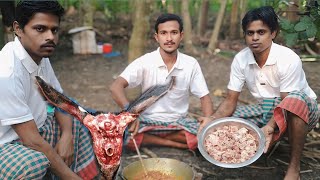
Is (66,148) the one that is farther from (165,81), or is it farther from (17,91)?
(165,81)

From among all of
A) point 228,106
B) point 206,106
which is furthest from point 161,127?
point 228,106

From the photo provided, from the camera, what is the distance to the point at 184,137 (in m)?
3.62

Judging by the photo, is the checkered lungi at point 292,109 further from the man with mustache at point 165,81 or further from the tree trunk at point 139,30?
the tree trunk at point 139,30

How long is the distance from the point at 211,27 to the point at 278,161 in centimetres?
714

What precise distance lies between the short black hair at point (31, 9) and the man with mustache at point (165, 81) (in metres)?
1.11

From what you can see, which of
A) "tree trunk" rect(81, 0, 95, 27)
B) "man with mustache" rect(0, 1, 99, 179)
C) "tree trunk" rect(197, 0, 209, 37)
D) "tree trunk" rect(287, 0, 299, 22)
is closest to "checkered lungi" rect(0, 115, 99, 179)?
"man with mustache" rect(0, 1, 99, 179)

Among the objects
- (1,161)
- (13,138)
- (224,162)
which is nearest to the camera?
(1,161)

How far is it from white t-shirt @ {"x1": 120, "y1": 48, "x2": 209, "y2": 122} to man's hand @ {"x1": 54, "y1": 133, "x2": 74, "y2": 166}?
3.04 ft

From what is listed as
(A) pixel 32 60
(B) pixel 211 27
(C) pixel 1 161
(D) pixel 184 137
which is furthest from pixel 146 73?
(B) pixel 211 27

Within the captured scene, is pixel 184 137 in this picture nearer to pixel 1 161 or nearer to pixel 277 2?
pixel 277 2

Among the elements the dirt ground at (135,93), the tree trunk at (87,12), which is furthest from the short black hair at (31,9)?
the tree trunk at (87,12)

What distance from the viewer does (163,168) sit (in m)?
2.90

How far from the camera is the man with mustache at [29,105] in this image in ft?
7.45

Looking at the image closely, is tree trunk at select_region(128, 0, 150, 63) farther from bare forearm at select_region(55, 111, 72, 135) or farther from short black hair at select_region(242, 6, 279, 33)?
bare forearm at select_region(55, 111, 72, 135)
